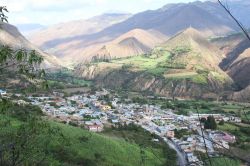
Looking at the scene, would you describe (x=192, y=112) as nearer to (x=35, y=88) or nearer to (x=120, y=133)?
(x=120, y=133)

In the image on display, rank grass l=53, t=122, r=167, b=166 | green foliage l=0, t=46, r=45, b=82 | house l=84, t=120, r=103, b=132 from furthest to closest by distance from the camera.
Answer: house l=84, t=120, r=103, b=132 < grass l=53, t=122, r=167, b=166 < green foliage l=0, t=46, r=45, b=82

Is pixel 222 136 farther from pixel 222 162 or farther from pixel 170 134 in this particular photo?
pixel 222 162

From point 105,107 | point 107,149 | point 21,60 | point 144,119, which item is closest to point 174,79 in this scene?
point 105,107

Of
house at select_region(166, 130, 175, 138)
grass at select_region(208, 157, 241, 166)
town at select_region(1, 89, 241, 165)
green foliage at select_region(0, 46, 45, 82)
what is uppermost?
green foliage at select_region(0, 46, 45, 82)

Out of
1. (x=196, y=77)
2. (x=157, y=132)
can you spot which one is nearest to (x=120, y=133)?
(x=157, y=132)

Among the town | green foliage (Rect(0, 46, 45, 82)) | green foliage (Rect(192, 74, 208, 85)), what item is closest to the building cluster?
the town

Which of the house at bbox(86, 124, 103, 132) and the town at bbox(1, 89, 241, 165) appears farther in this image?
the house at bbox(86, 124, 103, 132)

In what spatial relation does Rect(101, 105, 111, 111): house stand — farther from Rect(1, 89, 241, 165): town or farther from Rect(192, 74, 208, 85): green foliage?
Rect(192, 74, 208, 85): green foliage

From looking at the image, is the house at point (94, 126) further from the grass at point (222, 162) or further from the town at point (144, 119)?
the grass at point (222, 162)

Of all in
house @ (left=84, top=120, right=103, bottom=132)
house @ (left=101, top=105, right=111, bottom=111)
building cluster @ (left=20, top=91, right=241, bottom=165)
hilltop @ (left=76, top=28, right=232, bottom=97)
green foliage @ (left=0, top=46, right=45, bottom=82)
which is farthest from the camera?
hilltop @ (left=76, top=28, right=232, bottom=97)
